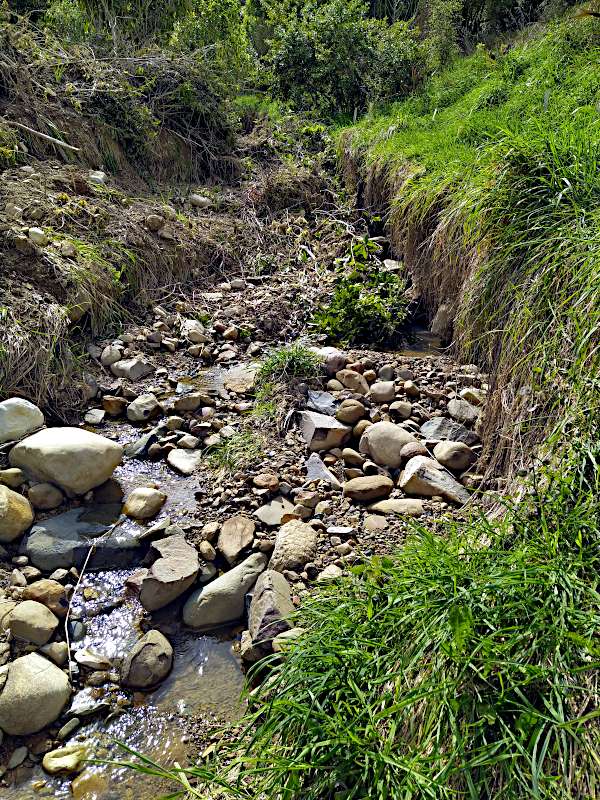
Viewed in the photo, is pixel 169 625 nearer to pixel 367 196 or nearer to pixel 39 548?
pixel 39 548

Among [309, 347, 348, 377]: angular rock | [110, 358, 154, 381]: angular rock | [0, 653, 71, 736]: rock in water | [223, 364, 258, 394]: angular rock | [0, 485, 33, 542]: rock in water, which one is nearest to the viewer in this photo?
[0, 653, 71, 736]: rock in water

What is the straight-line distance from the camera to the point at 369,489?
287 centimetres

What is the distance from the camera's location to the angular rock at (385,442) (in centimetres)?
311

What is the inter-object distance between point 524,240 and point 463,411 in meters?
1.06

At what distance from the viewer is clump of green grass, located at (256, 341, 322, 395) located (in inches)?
155

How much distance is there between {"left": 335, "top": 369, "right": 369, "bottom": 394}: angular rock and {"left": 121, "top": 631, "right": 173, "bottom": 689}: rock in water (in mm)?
2074

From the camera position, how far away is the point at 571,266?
238 centimetres

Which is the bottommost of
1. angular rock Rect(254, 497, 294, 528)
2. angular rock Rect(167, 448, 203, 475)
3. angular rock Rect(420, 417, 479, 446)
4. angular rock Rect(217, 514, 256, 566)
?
angular rock Rect(167, 448, 203, 475)

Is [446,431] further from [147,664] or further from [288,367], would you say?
[147,664]

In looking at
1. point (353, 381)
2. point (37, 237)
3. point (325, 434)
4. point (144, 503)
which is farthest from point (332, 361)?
point (37, 237)

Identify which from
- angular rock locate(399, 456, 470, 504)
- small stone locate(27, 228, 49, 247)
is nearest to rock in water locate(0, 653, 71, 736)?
angular rock locate(399, 456, 470, 504)

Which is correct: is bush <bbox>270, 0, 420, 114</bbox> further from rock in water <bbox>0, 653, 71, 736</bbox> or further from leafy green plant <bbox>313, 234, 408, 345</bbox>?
rock in water <bbox>0, 653, 71, 736</bbox>

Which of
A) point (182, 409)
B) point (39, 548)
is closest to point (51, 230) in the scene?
point (182, 409)

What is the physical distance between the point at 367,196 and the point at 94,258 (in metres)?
3.24
